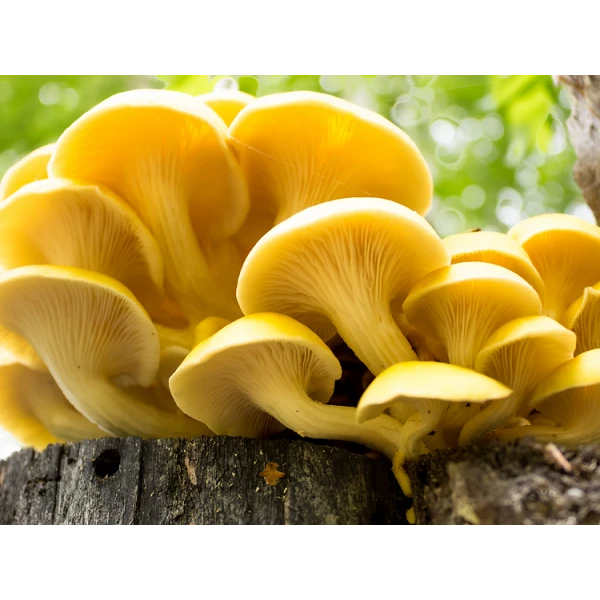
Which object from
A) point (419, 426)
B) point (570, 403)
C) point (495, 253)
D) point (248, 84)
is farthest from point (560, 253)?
point (248, 84)

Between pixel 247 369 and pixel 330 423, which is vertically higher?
pixel 247 369

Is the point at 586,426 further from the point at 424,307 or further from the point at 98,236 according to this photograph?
the point at 98,236

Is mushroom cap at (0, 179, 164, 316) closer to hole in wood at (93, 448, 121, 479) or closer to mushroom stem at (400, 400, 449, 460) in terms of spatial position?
hole in wood at (93, 448, 121, 479)

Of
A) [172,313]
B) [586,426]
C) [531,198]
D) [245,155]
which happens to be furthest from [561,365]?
[531,198]

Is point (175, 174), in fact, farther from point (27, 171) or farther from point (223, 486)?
point (223, 486)

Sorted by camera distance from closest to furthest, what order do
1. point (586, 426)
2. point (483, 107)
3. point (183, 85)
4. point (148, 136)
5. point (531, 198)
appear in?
→ point (586, 426) < point (148, 136) < point (183, 85) < point (483, 107) < point (531, 198)

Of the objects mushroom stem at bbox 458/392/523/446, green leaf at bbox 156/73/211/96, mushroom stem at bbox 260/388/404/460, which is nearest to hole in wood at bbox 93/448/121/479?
mushroom stem at bbox 260/388/404/460
